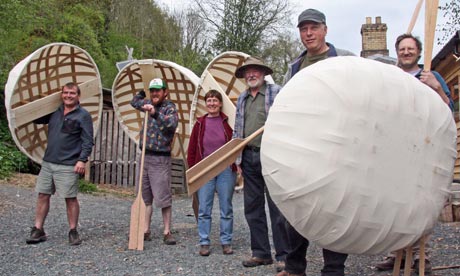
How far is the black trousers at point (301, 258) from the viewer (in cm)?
306

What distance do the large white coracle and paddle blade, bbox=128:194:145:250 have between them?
275cm

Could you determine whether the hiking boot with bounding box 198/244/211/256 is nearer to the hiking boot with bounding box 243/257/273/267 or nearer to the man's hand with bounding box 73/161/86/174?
the hiking boot with bounding box 243/257/273/267

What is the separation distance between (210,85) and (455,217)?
4403 millimetres

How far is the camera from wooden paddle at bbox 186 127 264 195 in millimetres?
3803

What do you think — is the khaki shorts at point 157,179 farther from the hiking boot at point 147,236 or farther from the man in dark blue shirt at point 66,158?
the man in dark blue shirt at point 66,158

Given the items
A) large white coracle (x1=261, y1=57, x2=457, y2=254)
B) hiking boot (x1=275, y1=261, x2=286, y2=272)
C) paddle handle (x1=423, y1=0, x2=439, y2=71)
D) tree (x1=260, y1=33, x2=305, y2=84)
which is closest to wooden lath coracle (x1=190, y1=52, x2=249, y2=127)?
hiking boot (x1=275, y1=261, x2=286, y2=272)

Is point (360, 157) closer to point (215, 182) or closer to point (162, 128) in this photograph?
point (215, 182)

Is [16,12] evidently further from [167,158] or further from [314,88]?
[314,88]

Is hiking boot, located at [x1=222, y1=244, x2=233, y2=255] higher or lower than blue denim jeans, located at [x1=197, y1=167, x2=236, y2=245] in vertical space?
lower

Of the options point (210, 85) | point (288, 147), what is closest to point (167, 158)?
point (210, 85)

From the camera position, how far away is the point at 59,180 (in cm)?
504

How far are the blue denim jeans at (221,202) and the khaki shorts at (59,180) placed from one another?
1.35 metres

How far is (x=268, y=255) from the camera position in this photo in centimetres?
439

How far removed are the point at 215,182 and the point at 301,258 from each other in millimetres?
1586
